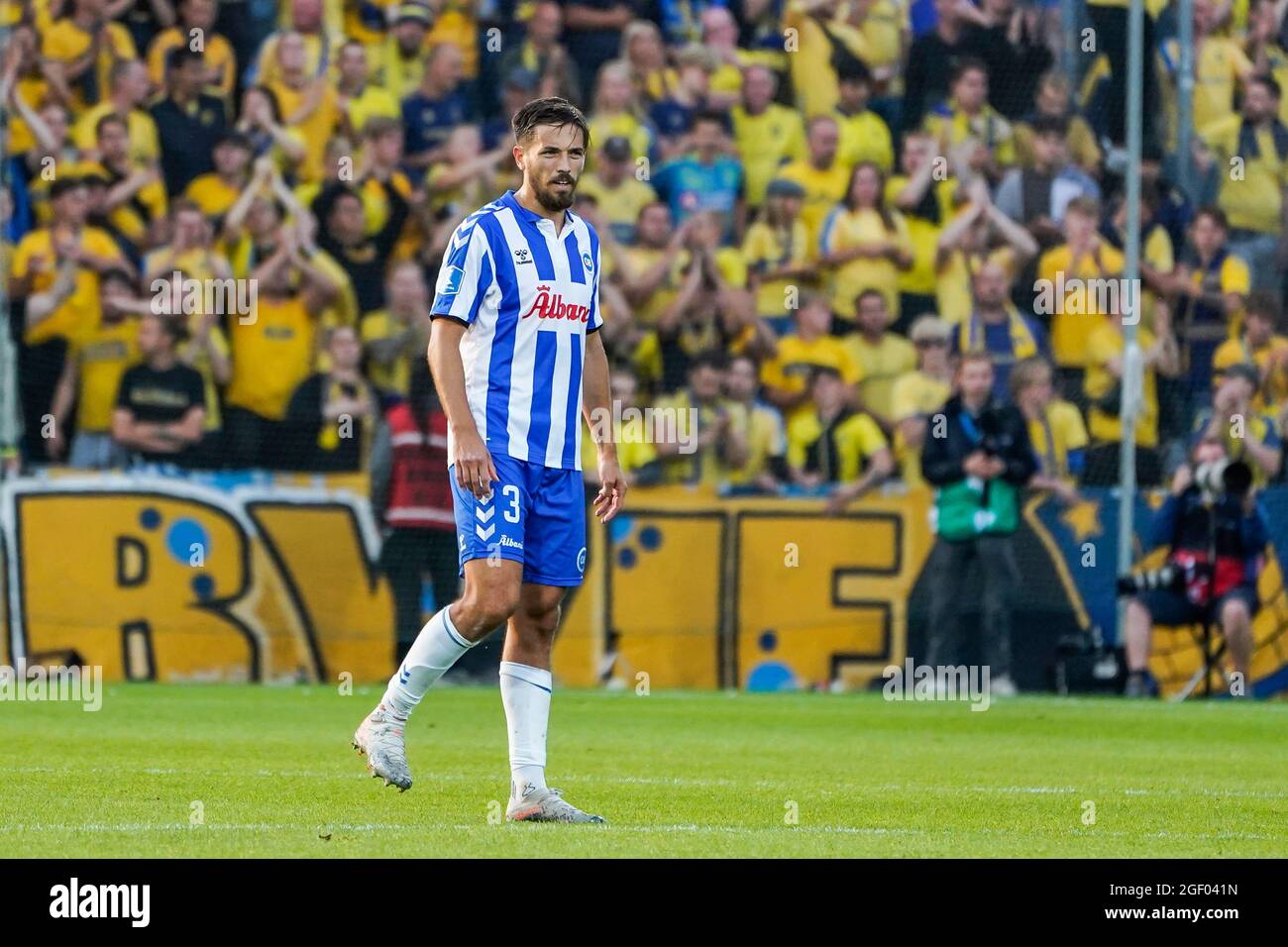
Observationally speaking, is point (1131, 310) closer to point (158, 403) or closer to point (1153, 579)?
point (1153, 579)

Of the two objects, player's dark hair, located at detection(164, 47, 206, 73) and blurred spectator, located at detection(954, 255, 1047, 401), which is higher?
player's dark hair, located at detection(164, 47, 206, 73)

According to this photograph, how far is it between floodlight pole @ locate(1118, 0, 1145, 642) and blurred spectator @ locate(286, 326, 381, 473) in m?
5.55

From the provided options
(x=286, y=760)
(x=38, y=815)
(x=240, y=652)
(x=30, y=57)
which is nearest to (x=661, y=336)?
(x=240, y=652)

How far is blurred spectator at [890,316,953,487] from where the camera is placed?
1659 centimetres

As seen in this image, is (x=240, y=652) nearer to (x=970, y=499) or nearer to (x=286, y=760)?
(x=970, y=499)

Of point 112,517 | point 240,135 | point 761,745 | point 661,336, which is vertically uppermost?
point 240,135

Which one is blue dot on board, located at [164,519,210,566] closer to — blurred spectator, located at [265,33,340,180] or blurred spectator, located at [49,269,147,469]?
blurred spectator, located at [49,269,147,469]

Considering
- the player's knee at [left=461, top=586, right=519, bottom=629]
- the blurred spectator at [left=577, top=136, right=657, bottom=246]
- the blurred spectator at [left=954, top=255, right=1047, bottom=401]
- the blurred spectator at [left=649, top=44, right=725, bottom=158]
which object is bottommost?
the player's knee at [left=461, top=586, right=519, bottom=629]

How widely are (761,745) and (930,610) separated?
491 cm

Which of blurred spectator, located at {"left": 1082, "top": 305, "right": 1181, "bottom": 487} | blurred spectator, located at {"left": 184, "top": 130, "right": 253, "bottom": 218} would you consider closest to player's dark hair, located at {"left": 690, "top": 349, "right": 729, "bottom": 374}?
blurred spectator, located at {"left": 1082, "top": 305, "right": 1181, "bottom": 487}

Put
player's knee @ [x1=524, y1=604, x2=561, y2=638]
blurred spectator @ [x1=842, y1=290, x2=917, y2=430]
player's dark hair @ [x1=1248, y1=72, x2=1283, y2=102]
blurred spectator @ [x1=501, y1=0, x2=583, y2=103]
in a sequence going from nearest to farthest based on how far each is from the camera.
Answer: player's knee @ [x1=524, y1=604, x2=561, y2=638] → blurred spectator @ [x1=842, y1=290, x2=917, y2=430] → blurred spectator @ [x1=501, y1=0, x2=583, y2=103] → player's dark hair @ [x1=1248, y1=72, x2=1283, y2=102]

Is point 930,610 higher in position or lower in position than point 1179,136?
lower

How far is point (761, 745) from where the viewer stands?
Answer: 11555 mm

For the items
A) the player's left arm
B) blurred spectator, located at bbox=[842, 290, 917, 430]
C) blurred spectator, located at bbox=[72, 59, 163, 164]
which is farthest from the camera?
blurred spectator, located at bbox=[72, 59, 163, 164]
